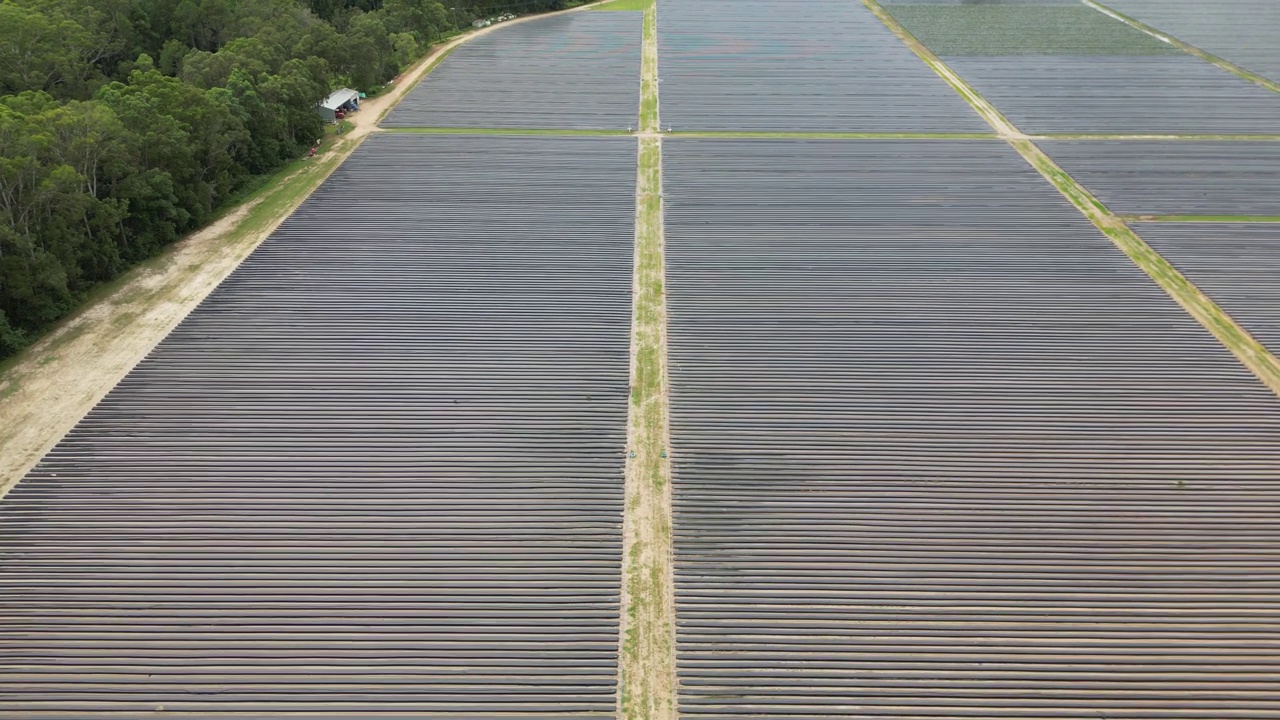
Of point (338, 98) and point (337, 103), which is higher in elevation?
point (338, 98)

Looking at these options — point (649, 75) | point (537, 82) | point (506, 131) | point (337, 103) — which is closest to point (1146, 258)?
point (506, 131)

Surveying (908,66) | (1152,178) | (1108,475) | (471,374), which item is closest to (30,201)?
(471,374)

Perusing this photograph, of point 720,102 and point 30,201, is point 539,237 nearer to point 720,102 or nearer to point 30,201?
point 30,201

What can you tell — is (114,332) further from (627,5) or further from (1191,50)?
(1191,50)

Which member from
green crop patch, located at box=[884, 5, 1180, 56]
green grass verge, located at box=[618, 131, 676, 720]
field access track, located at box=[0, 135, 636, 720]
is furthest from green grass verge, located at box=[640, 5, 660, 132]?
green crop patch, located at box=[884, 5, 1180, 56]

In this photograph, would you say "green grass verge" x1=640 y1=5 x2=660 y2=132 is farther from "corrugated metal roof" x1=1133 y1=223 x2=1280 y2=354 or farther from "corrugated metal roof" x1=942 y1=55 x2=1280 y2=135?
"corrugated metal roof" x1=1133 y1=223 x2=1280 y2=354

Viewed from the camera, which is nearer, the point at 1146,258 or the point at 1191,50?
the point at 1146,258
